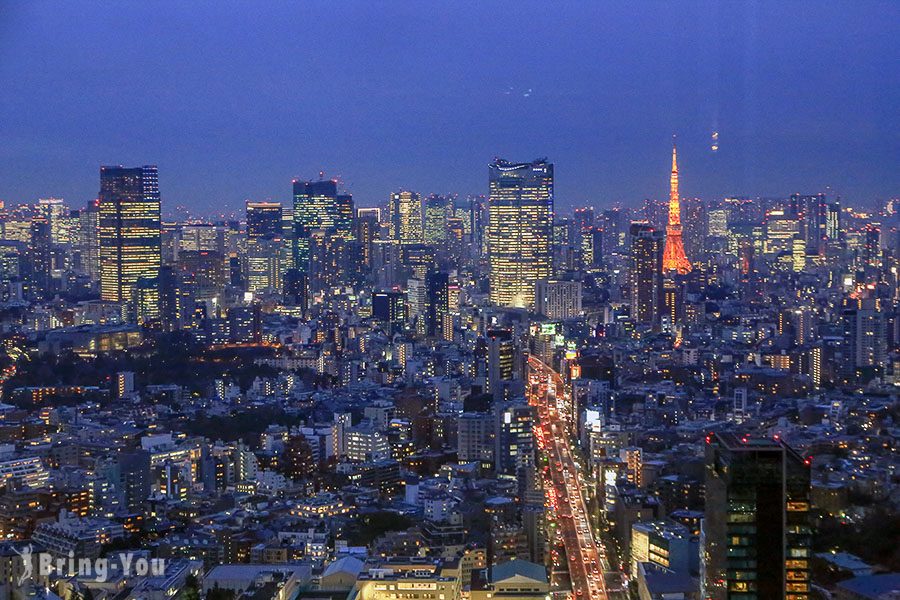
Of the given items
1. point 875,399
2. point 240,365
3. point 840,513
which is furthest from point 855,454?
point 240,365

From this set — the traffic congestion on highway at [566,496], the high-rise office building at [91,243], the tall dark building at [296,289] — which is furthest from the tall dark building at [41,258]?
the traffic congestion on highway at [566,496]

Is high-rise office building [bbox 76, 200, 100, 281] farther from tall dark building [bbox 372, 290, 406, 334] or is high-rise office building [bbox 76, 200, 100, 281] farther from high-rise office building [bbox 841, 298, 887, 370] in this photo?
high-rise office building [bbox 841, 298, 887, 370]

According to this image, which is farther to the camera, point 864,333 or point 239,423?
point 864,333

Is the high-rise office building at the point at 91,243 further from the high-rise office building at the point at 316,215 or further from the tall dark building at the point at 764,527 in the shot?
the tall dark building at the point at 764,527

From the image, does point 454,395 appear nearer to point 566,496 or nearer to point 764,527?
point 566,496

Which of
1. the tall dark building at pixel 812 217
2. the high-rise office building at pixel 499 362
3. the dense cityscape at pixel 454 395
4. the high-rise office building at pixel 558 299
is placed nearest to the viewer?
the dense cityscape at pixel 454 395

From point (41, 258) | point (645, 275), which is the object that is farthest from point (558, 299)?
point (41, 258)

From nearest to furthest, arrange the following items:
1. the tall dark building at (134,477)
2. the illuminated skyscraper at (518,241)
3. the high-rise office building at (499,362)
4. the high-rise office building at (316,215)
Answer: the tall dark building at (134,477), the high-rise office building at (499,362), the illuminated skyscraper at (518,241), the high-rise office building at (316,215)
